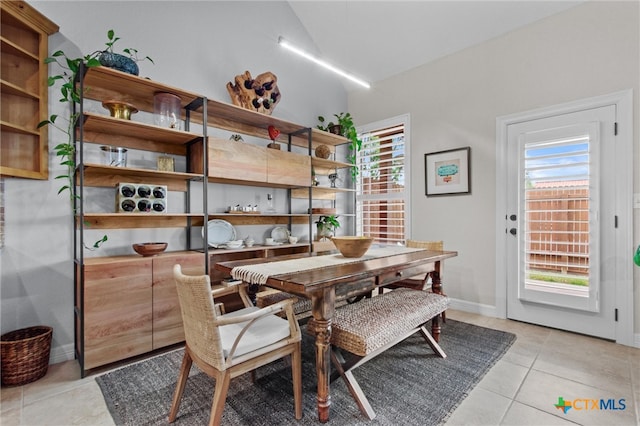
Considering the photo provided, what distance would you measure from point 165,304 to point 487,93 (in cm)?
377

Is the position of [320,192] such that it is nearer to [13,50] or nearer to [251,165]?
[251,165]

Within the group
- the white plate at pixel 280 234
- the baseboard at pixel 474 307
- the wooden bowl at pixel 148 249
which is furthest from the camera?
the white plate at pixel 280 234

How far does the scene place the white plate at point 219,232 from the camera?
308 centimetres

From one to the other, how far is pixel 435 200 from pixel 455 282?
1.00m

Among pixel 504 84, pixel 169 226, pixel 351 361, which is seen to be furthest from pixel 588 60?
pixel 169 226

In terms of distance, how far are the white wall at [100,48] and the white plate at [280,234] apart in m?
1.10

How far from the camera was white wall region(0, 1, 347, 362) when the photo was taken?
7.27 feet

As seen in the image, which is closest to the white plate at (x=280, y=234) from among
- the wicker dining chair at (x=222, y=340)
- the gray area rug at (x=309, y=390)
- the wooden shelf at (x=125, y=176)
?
the wooden shelf at (x=125, y=176)

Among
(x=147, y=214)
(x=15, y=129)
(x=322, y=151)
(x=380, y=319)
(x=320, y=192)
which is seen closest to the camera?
(x=380, y=319)

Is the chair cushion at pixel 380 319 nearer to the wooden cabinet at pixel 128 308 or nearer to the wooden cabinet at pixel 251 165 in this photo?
the wooden cabinet at pixel 128 308

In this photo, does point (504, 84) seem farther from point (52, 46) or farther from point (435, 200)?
point (52, 46)

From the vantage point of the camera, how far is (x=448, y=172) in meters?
3.64

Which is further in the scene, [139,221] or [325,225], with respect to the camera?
[325,225]

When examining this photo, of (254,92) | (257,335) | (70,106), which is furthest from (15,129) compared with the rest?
(257,335)
